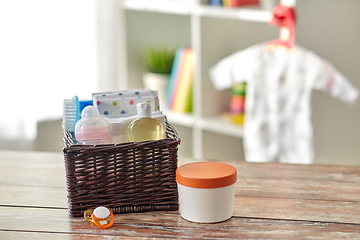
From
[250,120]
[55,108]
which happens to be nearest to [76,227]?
[250,120]

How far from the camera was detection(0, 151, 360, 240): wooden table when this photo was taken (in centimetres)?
72

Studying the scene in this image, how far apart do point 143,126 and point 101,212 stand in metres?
0.17

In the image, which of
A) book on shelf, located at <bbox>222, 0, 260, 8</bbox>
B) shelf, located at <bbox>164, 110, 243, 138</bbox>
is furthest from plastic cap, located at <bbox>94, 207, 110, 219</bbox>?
book on shelf, located at <bbox>222, 0, 260, 8</bbox>

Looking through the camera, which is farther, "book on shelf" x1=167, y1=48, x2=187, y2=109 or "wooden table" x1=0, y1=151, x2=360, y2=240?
"book on shelf" x1=167, y1=48, x2=187, y2=109

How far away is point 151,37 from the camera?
2482 mm

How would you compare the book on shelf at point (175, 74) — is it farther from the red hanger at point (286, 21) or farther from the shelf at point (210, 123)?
the red hanger at point (286, 21)

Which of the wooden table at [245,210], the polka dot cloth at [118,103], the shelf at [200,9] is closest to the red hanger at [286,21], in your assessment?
the shelf at [200,9]

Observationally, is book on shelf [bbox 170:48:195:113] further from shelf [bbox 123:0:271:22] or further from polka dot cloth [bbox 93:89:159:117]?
polka dot cloth [bbox 93:89:159:117]

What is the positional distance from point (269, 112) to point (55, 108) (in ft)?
3.85

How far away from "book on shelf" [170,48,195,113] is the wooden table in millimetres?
1147

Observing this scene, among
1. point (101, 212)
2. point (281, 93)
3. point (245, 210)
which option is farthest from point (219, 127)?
point (101, 212)

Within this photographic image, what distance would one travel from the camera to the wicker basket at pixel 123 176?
0.76 metres

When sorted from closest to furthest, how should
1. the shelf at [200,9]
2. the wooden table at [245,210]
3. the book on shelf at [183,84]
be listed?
the wooden table at [245,210]
the shelf at [200,9]
the book on shelf at [183,84]

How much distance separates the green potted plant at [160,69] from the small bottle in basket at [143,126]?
1569mm
